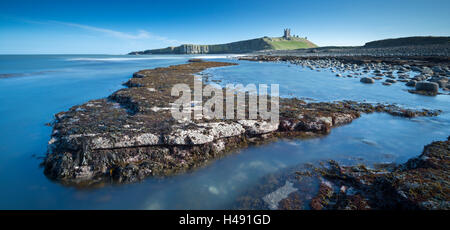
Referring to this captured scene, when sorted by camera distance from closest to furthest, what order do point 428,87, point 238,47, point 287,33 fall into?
point 428,87 < point 238,47 < point 287,33

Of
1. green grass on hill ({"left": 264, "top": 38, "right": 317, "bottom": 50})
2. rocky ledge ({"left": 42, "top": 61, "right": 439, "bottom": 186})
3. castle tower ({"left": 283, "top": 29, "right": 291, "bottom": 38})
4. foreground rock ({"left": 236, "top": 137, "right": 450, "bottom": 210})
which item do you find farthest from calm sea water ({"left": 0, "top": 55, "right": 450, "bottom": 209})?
castle tower ({"left": 283, "top": 29, "right": 291, "bottom": 38})

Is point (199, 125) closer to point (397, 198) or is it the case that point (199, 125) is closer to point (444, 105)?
point (397, 198)

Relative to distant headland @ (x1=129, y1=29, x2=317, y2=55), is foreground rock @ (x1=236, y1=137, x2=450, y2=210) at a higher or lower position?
lower

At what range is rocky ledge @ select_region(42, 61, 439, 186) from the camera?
14.2ft

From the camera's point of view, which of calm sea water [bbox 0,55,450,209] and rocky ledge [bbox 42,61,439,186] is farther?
rocky ledge [bbox 42,61,439,186]

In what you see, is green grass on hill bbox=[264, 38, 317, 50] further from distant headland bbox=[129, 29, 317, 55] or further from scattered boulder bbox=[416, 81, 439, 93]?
scattered boulder bbox=[416, 81, 439, 93]

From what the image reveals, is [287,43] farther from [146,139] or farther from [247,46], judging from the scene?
[146,139]

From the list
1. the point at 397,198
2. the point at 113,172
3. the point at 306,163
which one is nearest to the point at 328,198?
the point at 397,198

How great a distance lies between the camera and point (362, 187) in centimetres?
363

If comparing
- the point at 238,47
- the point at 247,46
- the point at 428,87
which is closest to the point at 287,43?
the point at 247,46

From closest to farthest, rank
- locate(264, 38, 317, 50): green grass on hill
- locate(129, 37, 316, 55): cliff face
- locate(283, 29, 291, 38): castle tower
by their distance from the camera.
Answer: locate(129, 37, 316, 55): cliff face, locate(264, 38, 317, 50): green grass on hill, locate(283, 29, 291, 38): castle tower

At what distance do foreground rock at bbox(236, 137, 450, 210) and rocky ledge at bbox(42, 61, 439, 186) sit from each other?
183 cm

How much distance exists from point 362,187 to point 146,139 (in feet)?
16.8
